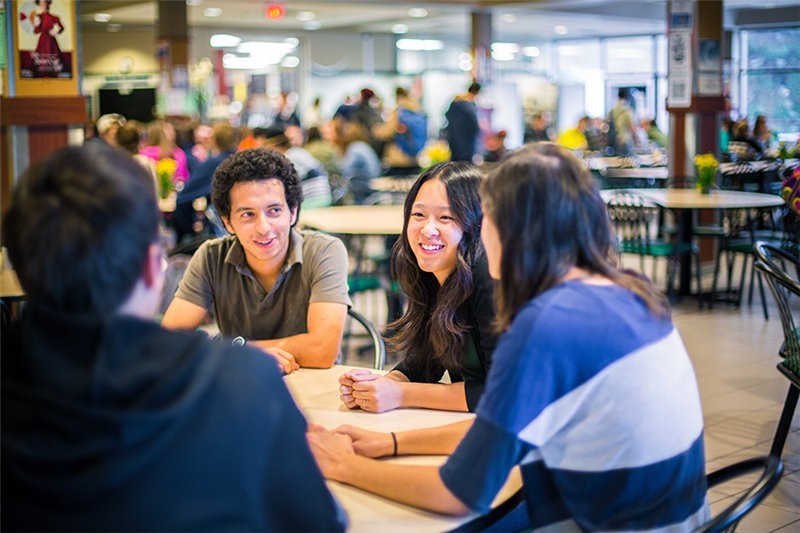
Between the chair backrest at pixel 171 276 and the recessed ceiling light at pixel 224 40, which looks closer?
the chair backrest at pixel 171 276

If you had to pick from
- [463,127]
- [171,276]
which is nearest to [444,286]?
[171,276]

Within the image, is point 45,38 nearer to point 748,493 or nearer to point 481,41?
point 748,493

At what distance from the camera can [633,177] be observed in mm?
10406

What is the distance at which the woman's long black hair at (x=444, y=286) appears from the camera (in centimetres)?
230

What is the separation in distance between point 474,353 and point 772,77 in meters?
20.2

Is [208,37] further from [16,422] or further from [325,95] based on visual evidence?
[16,422]

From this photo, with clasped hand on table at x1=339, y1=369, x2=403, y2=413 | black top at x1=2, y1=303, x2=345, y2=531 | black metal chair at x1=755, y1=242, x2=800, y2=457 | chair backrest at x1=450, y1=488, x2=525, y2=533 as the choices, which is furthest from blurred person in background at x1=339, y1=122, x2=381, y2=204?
black top at x1=2, y1=303, x2=345, y2=531

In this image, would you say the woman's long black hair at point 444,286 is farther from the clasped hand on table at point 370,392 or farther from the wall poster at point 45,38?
the wall poster at point 45,38

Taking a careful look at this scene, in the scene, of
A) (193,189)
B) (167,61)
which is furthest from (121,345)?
(167,61)

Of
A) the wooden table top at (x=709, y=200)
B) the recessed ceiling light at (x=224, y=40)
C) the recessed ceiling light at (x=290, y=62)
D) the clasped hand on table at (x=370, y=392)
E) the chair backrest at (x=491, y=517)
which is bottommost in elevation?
the chair backrest at (x=491, y=517)

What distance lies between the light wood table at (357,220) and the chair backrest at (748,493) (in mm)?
3099

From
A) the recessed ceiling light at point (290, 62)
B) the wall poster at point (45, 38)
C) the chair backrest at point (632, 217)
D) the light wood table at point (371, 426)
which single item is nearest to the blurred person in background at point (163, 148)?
the wall poster at point (45, 38)

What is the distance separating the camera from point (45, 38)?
5.04m

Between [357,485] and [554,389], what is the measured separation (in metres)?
0.42
